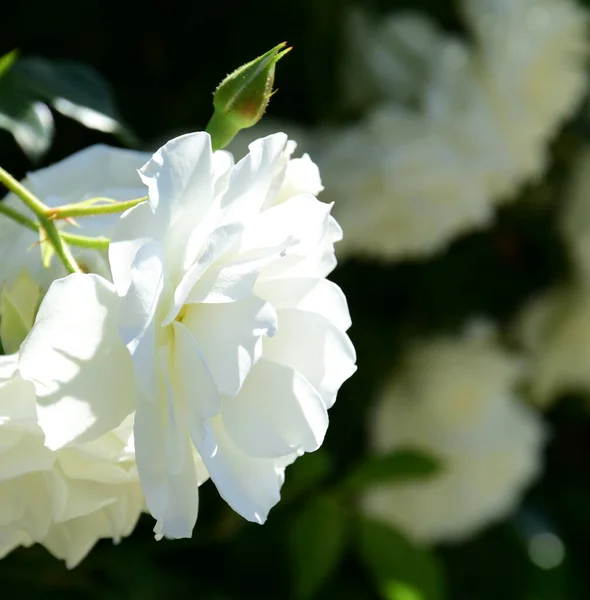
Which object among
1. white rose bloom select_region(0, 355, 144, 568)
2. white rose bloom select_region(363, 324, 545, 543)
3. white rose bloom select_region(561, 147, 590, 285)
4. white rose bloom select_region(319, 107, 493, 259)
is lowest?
white rose bloom select_region(363, 324, 545, 543)

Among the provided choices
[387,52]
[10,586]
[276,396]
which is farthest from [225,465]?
[387,52]

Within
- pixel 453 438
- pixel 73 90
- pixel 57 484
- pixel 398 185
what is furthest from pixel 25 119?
pixel 453 438

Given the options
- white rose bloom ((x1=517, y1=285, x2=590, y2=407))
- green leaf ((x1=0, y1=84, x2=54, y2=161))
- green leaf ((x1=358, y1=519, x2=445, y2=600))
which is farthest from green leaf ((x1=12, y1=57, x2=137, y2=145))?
white rose bloom ((x1=517, y1=285, x2=590, y2=407))

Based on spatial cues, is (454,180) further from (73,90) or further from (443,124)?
(73,90)

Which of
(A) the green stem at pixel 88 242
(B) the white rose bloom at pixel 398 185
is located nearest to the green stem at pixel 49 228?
(A) the green stem at pixel 88 242

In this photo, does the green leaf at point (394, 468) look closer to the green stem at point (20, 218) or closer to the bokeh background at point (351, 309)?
the bokeh background at point (351, 309)

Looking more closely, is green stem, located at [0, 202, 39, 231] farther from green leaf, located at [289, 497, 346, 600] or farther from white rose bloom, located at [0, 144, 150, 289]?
green leaf, located at [289, 497, 346, 600]
